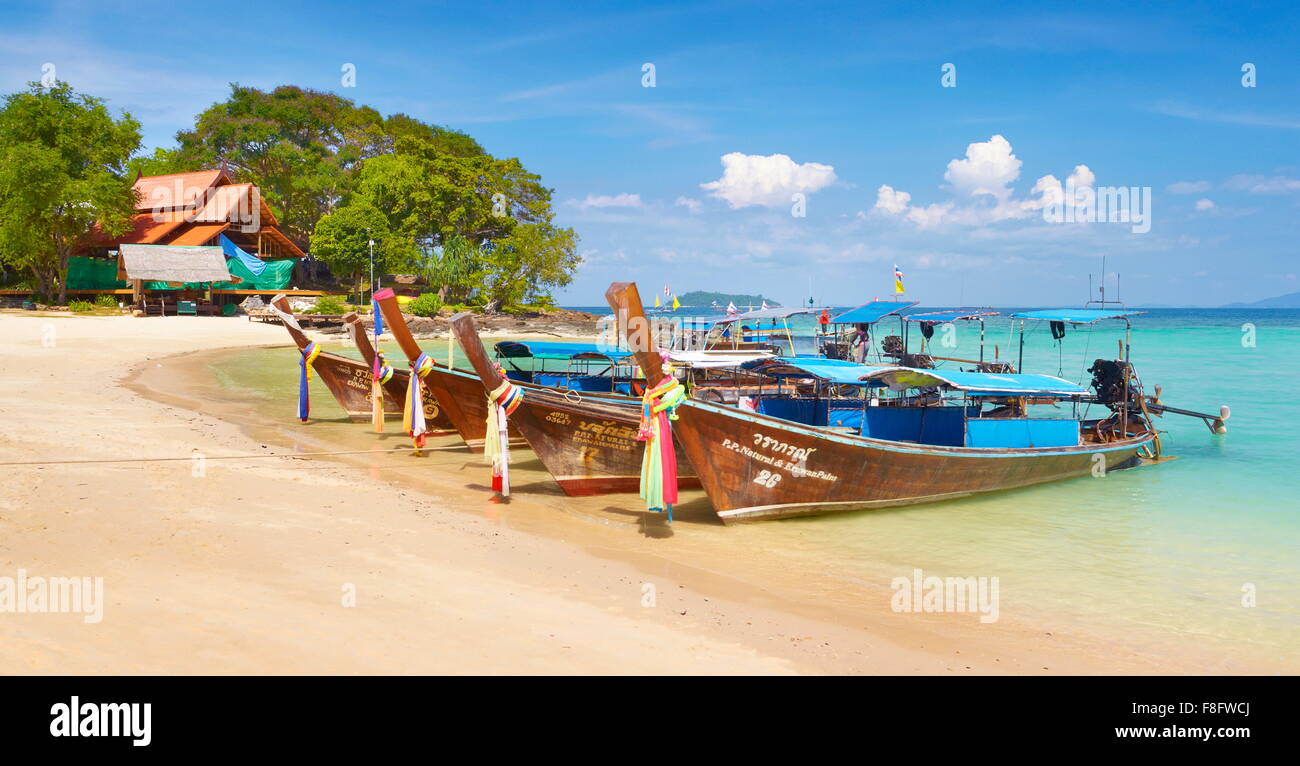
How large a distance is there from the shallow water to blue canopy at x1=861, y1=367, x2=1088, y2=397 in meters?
1.61

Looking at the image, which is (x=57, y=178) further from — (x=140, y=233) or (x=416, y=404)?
(x=416, y=404)

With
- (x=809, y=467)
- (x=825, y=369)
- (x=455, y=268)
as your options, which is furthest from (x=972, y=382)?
(x=455, y=268)

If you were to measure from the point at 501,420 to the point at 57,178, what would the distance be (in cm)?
3719

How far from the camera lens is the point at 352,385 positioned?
1689 cm

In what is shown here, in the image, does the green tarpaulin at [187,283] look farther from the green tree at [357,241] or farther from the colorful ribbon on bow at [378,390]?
the colorful ribbon on bow at [378,390]

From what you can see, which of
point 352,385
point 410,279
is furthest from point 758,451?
point 410,279

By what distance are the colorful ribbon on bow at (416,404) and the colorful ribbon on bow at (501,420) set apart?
248cm

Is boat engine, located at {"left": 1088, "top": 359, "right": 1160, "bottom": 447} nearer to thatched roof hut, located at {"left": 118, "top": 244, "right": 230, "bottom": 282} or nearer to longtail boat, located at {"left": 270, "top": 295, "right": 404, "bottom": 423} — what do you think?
longtail boat, located at {"left": 270, "top": 295, "right": 404, "bottom": 423}

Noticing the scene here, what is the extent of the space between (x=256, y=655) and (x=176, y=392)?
16.6m

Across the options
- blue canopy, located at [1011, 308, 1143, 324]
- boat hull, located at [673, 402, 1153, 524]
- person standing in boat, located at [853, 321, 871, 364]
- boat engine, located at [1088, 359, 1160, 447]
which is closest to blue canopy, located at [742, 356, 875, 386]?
boat hull, located at [673, 402, 1153, 524]

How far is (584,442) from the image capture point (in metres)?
11.0

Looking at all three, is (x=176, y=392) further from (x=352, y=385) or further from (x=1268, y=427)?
(x=1268, y=427)

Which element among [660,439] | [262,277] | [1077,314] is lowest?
[660,439]

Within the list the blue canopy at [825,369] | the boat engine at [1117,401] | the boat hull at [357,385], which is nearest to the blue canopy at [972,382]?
the blue canopy at [825,369]
